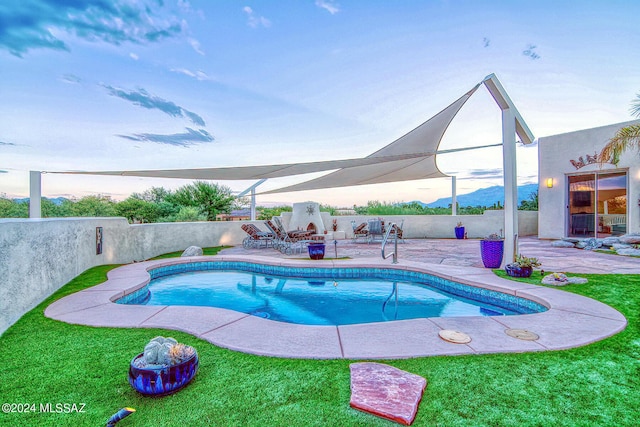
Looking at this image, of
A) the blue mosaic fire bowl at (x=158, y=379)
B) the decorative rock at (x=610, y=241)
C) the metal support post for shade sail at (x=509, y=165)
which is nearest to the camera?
the blue mosaic fire bowl at (x=158, y=379)

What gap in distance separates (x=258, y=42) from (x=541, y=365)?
951 centimetres

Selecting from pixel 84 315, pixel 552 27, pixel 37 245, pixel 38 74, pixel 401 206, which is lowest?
pixel 84 315

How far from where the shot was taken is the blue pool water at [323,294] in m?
4.57

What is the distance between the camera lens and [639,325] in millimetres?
3096

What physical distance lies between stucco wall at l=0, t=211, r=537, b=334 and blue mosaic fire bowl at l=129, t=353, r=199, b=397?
2.38 meters

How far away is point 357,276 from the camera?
664cm

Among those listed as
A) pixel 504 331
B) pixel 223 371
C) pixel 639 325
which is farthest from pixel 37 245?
pixel 639 325

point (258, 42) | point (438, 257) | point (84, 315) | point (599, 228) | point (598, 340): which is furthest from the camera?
point (599, 228)

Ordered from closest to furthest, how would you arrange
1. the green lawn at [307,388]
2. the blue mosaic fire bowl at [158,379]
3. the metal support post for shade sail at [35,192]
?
the green lawn at [307,388] → the blue mosaic fire bowl at [158,379] → the metal support post for shade sail at [35,192]

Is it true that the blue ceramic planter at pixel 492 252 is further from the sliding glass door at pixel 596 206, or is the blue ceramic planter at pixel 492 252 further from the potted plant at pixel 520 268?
the sliding glass door at pixel 596 206

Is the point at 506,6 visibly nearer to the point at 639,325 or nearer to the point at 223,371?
the point at 639,325

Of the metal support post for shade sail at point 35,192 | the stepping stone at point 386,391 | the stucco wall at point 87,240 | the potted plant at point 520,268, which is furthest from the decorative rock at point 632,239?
the metal support post for shade sail at point 35,192

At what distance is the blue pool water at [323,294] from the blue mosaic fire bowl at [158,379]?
251 cm

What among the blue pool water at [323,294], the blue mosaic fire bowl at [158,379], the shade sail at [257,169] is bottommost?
the blue pool water at [323,294]
